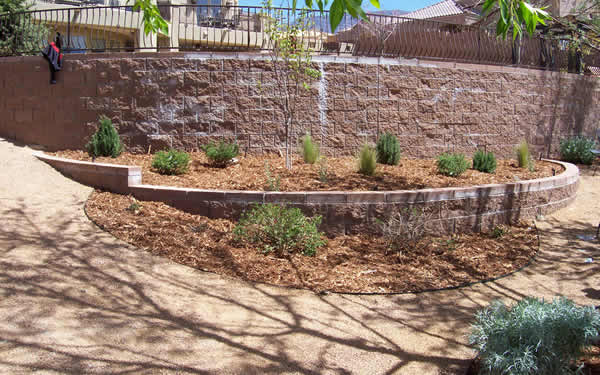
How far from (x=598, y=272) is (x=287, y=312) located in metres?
3.59

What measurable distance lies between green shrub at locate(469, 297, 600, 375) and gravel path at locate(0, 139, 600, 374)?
0.60 m

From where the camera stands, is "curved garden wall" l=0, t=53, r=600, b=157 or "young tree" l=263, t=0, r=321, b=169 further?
"curved garden wall" l=0, t=53, r=600, b=157

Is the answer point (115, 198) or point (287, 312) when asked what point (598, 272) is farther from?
point (115, 198)

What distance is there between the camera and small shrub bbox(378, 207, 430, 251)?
5.61 meters

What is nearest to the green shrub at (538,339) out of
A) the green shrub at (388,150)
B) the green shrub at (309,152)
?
the green shrub at (309,152)

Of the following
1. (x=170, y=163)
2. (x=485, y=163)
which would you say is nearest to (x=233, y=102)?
(x=170, y=163)

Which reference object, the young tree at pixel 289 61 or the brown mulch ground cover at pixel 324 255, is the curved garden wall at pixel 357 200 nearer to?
the brown mulch ground cover at pixel 324 255

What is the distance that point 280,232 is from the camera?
17.6 ft

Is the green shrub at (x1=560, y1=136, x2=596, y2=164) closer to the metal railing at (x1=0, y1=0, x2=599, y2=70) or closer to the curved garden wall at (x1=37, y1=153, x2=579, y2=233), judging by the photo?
the metal railing at (x1=0, y1=0, x2=599, y2=70)

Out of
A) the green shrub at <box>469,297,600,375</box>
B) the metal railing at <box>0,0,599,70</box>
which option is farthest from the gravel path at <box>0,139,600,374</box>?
the metal railing at <box>0,0,599,70</box>

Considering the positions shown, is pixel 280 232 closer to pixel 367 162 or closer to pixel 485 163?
pixel 367 162

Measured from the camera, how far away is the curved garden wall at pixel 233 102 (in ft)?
27.3

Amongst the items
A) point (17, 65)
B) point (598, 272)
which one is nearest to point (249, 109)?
point (17, 65)

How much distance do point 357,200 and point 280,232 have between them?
115 centimetres
